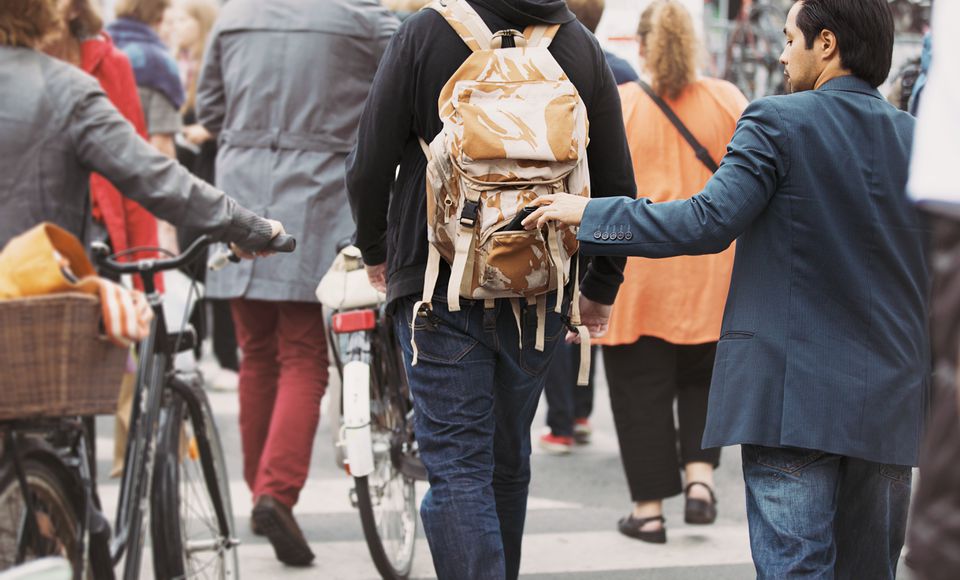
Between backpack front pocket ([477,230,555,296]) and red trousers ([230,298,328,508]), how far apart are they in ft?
6.75

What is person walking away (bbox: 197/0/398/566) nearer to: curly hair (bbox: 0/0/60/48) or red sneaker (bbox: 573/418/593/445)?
curly hair (bbox: 0/0/60/48)

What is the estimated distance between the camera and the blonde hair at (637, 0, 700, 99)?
5.80 meters

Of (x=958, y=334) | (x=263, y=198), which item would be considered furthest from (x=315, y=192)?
(x=958, y=334)

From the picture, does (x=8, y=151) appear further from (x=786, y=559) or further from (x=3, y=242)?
(x=786, y=559)

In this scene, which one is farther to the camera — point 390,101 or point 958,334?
point 390,101

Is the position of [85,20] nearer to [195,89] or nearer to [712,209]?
[712,209]

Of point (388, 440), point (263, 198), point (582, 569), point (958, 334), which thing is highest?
point (958, 334)

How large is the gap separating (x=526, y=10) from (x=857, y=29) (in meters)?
0.82

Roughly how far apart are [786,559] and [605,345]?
2.69m

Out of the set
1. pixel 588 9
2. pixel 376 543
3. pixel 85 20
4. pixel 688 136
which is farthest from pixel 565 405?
pixel 85 20

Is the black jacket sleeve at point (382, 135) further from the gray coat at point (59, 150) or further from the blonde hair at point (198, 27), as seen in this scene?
the blonde hair at point (198, 27)

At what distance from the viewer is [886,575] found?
11.4ft

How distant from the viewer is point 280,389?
5.53m

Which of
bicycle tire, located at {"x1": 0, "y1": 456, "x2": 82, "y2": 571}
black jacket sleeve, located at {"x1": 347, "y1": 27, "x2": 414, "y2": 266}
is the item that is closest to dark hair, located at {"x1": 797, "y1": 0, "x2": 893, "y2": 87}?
black jacket sleeve, located at {"x1": 347, "y1": 27, "x2": 414, "y2": 266}
